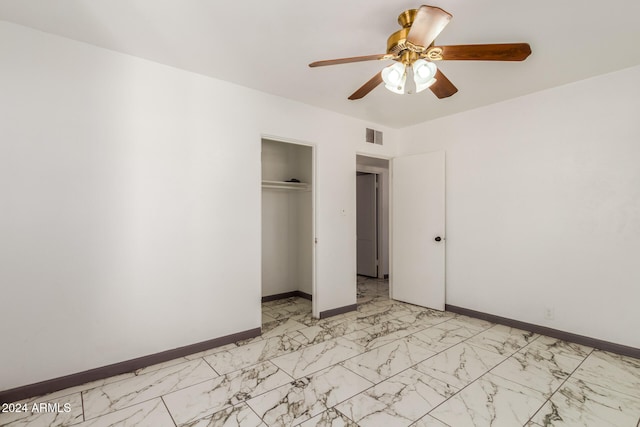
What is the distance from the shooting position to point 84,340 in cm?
233

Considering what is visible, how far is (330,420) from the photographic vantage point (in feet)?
6.22

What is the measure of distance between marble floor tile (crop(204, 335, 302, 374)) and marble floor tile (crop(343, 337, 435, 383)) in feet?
2.15

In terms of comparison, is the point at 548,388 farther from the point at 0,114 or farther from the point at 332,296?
the point at 0,114

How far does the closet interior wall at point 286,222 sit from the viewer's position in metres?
4.61

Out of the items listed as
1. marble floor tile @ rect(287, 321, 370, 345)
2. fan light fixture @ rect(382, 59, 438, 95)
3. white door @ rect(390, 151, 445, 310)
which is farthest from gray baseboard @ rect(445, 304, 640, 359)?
fan light fixture @ rect(382, 59, 438, 95)

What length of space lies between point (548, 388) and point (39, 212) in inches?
156

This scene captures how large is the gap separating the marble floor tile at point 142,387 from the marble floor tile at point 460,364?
1805 mm

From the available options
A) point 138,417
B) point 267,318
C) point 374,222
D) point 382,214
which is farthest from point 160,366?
point 382,214

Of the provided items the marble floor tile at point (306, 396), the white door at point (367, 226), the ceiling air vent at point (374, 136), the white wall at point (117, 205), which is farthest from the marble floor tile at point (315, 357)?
the white door at point (367, 226)

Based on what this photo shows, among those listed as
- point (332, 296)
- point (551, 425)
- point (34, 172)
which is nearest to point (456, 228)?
point (332, 296)

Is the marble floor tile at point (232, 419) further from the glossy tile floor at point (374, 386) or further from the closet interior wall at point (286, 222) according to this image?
the closet interior wall at point (286, 222)

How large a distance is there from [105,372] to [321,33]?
3102mm

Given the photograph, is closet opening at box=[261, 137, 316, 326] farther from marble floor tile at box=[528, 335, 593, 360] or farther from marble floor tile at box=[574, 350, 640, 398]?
marble floor tile at box=[574, 350, 640, 398]

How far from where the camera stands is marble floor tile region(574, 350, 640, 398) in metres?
2.28
